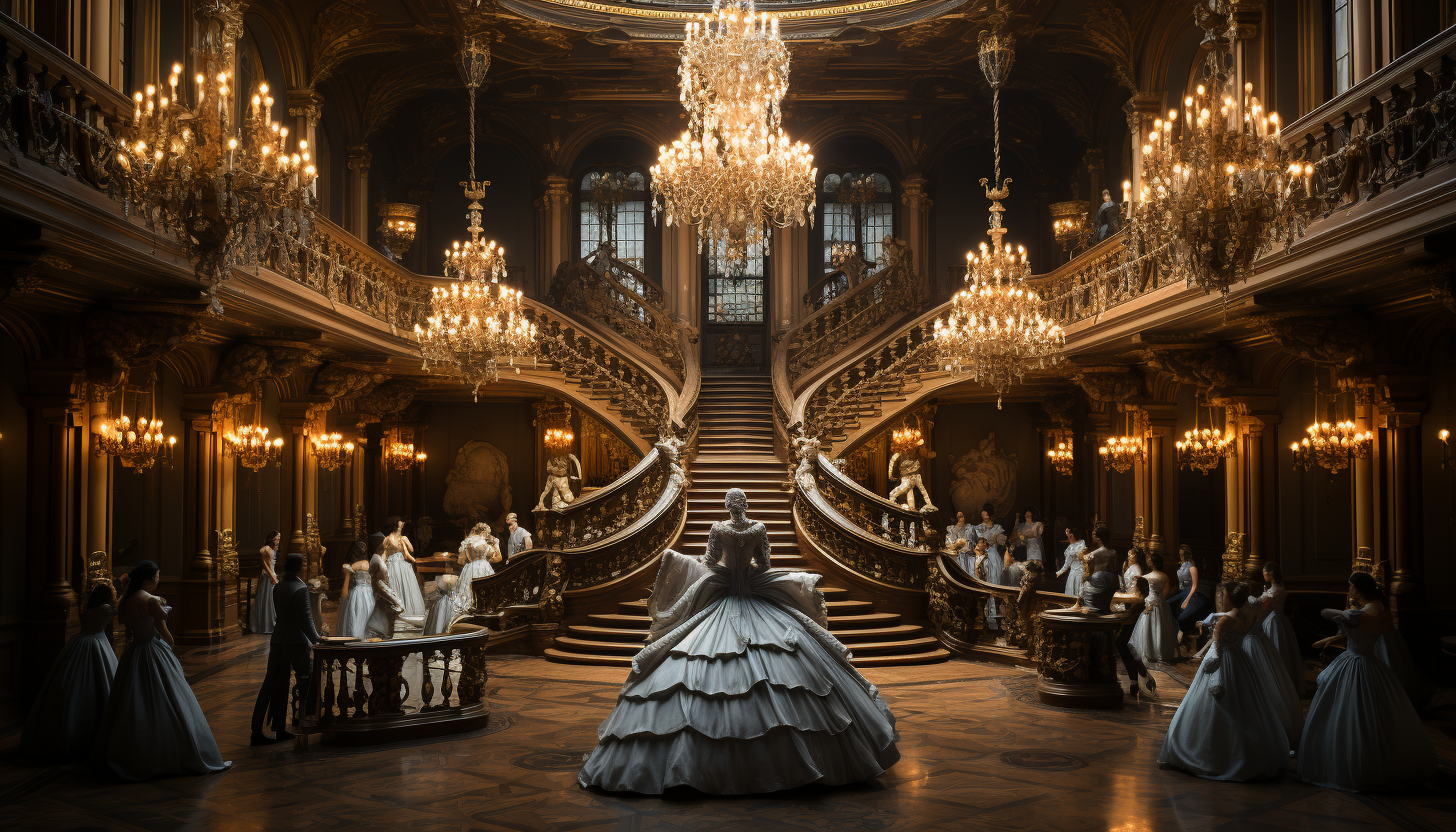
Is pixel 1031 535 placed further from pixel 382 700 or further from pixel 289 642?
pixel 289 642

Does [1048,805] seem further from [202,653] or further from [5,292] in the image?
[202,653]

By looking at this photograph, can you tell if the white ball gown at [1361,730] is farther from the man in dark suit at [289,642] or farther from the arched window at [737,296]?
the arched window at [737,296]

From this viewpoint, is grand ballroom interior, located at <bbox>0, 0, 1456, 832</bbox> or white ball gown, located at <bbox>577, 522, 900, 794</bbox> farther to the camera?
grand ballroom interior, located at <bbox>0, 0, 1456, 832</bbox>

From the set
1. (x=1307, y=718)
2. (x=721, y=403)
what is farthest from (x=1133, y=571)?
(x=721, y=403)

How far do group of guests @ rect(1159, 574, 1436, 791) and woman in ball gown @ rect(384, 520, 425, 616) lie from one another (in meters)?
9.05

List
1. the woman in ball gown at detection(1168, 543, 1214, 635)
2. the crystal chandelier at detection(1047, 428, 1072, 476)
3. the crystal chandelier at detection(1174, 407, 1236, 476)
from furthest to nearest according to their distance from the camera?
the crystal chandelier at detection(1047, 428, 1072, 476) → the crystal chandelier at detection(1174, 407, 1236, 476) → the woman in ball gown at detection(1168, 543, 1214, 635)

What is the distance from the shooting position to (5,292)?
7.53 meters

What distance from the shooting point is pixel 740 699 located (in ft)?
20.2

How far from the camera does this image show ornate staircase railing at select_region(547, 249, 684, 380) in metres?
17.9

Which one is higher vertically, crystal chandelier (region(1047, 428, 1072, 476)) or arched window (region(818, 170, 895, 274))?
arched window (region(818, 170, 895, 274))

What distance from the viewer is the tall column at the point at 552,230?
811 inches

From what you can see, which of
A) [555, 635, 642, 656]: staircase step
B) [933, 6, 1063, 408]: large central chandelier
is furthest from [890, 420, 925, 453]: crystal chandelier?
[555, 635, 642, 656]: staircase step

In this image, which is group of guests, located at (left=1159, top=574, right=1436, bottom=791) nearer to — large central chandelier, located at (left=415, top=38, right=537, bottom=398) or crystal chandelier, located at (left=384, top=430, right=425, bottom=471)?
large central chandelier, located at (left=415, top=38, right=537, bottom=398)

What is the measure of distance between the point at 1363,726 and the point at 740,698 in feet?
11.7
